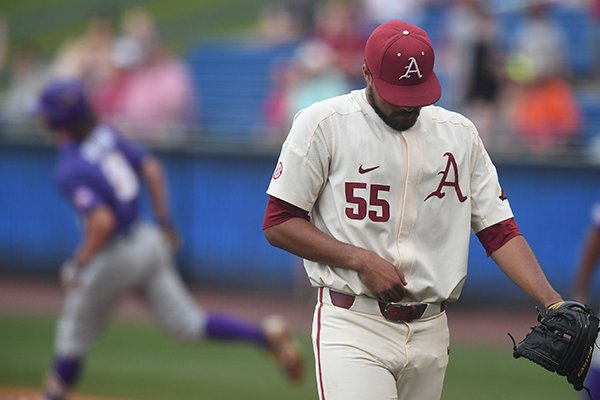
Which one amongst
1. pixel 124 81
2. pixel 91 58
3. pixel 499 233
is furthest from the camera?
pixel 91 58

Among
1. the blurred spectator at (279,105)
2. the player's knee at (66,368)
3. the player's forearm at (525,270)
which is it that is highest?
the player's forearm at (525,270)

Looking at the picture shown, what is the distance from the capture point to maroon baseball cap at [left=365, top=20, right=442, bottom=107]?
4.66 meters

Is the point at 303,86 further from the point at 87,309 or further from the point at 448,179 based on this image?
the point at 448,179

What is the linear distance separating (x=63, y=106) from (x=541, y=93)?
6275 mm

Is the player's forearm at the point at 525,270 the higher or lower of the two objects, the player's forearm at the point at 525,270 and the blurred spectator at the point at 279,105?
the higher

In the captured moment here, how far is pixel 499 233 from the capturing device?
4934 mm

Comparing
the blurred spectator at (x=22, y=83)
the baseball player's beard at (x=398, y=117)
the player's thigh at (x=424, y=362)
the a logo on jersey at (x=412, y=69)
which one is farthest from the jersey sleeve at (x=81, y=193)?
the blurred spectator at (x=22, y=83)

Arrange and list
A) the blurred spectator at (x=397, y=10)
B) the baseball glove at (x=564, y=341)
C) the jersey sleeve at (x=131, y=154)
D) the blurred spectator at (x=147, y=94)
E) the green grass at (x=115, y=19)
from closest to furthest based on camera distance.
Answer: the baseball glove at (x=564, y=341) < the jersey sleeve at (x=131, y=154) < the blurred spectator at (x=147, y=94) < the blurred spectator at (x=397, y=10) < the green grass at (x=115, y=19)

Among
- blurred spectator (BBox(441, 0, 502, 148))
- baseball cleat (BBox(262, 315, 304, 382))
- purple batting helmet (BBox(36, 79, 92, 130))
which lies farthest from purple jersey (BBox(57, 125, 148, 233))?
blurred spectator (BBox(441, 0, 502, 148))

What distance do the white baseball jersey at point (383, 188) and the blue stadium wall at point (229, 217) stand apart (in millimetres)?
7438

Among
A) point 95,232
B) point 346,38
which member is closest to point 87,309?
point 95,232

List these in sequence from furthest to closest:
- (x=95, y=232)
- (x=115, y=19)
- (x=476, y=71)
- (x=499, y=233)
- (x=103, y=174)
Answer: (x=115, y=19) < (x=476, y=71) < (x=103, y=174) < (x=95, y=232) < (x=499, y=233)

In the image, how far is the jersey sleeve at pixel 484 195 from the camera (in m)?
4.93

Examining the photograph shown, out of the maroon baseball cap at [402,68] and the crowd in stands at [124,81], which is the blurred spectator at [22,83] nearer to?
the crowd in stands at [124,81]
